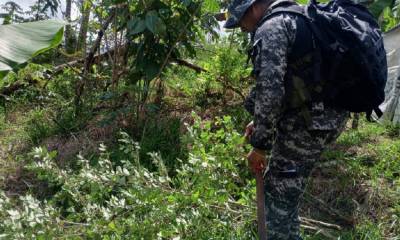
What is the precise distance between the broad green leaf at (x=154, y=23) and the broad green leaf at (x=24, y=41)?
131cm

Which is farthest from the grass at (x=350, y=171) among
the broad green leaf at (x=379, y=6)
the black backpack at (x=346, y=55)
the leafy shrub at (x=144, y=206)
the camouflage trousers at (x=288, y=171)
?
the broad green leaf at (x=379, y=6)

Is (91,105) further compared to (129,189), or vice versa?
(91,105)

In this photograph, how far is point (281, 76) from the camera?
2.18 meters

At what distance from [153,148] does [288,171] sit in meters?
2.22

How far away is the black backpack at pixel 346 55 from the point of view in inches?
87.6

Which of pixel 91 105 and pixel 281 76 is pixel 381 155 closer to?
pixel 281 76

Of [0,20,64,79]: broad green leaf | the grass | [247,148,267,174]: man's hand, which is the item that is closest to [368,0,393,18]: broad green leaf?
the grass

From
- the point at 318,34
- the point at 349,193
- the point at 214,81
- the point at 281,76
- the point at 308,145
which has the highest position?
the point at 318,34

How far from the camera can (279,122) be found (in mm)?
2463

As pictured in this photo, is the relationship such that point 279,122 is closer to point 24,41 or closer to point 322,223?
point 322,223

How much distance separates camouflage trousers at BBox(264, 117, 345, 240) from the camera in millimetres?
2434

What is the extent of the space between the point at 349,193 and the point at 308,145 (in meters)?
1.44

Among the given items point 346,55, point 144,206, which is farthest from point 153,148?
point 346,55

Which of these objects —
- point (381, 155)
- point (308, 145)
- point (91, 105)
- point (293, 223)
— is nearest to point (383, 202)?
point (381, 155)
